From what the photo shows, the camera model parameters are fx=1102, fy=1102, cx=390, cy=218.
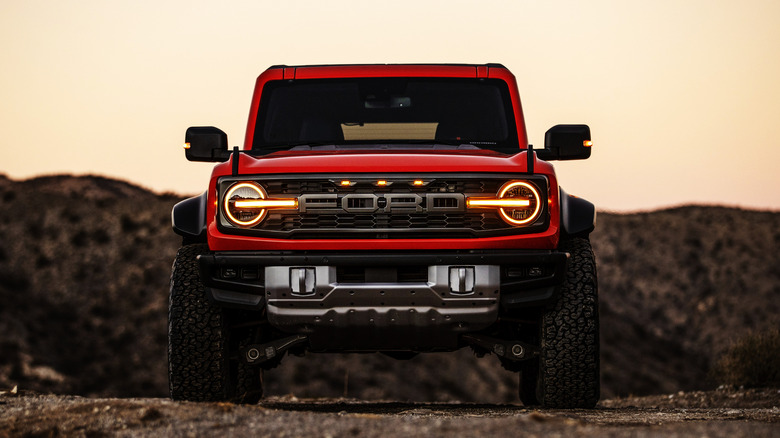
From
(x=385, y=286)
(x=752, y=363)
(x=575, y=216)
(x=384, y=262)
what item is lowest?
(x=752, y=363)

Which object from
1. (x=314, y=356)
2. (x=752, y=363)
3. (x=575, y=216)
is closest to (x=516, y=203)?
(x=575, y=216)

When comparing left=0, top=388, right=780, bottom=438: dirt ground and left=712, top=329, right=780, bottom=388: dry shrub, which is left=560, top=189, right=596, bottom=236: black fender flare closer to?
left=0, top=388, right=780, bottom=438: dirt ground

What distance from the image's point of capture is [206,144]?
7891 mm

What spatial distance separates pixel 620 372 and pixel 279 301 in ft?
115

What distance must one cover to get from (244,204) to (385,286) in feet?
3.43

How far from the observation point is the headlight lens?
6.96 meters

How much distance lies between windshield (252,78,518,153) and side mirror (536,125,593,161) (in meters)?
0.42

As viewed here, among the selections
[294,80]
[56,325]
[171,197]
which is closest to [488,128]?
[294,80]

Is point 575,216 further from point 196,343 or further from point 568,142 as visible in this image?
point 196,343

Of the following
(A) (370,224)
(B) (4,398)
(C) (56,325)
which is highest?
(A) (370,224)

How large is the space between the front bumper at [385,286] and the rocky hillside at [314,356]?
1671cm

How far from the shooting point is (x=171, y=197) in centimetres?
5144

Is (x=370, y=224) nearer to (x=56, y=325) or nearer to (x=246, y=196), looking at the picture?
(x=246, y=196)

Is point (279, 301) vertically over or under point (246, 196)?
under
